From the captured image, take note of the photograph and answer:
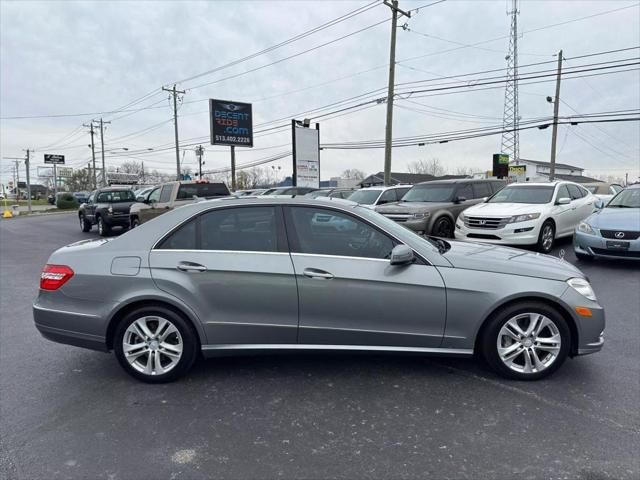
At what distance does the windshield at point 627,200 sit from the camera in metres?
8.87

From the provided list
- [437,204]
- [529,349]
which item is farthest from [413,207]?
[529,349]

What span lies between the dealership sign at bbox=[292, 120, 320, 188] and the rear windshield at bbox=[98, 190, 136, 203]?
7.14m

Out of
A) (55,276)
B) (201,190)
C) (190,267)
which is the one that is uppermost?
(201,190)

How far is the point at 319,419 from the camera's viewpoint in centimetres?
Result: 310

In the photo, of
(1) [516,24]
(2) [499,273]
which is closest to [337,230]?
(2) [499,273]

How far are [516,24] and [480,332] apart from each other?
37.8 m

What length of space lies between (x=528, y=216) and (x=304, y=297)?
288 inches

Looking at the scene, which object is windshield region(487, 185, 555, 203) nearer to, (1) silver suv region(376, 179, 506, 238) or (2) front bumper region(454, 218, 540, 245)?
(1) silver suv region(376, 179, 506, 238)

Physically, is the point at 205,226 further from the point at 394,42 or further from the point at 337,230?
the point at 394,42

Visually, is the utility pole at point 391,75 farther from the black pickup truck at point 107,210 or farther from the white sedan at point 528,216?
the black pickup truck at point 107,210

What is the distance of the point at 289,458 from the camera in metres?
2.67

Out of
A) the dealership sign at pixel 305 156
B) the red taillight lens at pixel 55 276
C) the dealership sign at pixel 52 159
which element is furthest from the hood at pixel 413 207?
the dealership sign at pixel 52 159

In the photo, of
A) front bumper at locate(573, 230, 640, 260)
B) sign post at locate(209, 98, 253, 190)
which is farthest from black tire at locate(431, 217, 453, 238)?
sign post at locate(209, 98, 253, 190)

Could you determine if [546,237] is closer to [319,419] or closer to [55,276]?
[319,419]
